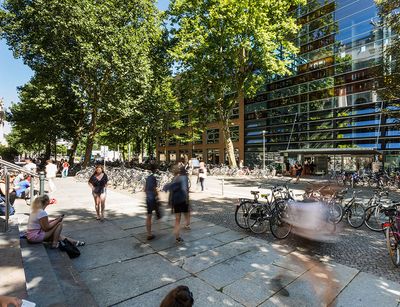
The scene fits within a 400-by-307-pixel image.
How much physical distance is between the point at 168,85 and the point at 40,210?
72.0ft

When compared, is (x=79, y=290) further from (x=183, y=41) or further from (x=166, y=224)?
(x=183, y=41)

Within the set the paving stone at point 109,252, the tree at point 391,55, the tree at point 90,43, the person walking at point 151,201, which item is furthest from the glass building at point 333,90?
the paving stone at point 109,252

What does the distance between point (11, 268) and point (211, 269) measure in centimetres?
295

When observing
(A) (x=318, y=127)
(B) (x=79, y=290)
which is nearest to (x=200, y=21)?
(A) (x=318, y=127)

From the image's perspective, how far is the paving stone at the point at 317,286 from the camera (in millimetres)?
3604

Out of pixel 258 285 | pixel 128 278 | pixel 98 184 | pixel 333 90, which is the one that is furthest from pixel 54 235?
pixel 333 90

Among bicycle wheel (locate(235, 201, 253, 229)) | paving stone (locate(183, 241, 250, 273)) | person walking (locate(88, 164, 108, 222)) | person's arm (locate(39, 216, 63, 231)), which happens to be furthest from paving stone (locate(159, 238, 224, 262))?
person walking (locate(88, 164, 108, 222))

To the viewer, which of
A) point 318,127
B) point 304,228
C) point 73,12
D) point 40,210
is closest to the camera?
point 40,210

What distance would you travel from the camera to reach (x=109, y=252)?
520 centimetres

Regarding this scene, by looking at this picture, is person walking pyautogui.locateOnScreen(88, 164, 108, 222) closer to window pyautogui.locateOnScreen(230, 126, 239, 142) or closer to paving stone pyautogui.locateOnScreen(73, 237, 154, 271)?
paving stone pyautogui.locateOnScreen(73, 237, 154, 271)

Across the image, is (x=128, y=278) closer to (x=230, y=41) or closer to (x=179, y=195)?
(x=179, y=195)

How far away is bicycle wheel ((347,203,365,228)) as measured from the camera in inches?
294

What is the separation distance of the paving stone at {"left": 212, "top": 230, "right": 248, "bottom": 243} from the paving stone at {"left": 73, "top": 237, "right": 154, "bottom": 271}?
1.71 meters

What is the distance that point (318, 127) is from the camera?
30406mm
